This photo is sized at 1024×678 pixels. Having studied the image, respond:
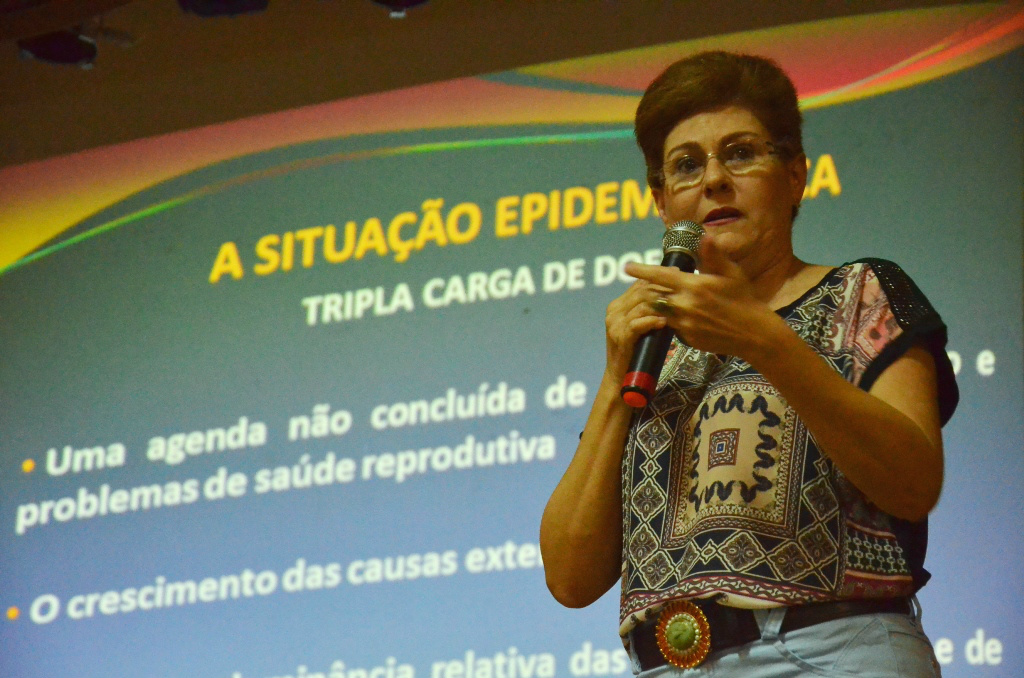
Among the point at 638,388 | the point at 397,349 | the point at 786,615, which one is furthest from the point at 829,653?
the point at 397,349

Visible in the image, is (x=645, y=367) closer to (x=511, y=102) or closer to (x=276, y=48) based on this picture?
(x=511, y=102)

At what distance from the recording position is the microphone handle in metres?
1.29

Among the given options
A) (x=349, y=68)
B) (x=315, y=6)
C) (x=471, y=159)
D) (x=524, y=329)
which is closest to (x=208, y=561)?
(x=524, y=329)

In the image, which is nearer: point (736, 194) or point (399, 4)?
point (736, 194)

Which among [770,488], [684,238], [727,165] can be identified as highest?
[727,165]

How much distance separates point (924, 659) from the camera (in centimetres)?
126

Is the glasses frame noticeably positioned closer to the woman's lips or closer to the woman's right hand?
the woman's lips

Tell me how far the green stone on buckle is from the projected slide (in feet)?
5.22

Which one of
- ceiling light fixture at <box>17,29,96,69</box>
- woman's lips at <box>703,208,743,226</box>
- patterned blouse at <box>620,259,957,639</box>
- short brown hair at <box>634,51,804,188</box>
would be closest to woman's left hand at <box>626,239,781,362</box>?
patterned blouse at <box>620,259,957,639</box>

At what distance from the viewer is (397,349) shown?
3496 millimetres

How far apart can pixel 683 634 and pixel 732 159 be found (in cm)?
58

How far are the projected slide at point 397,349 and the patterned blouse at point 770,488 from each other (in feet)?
4.95

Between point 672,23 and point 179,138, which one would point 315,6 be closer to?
point 179,138

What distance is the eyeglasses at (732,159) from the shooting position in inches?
59.4
